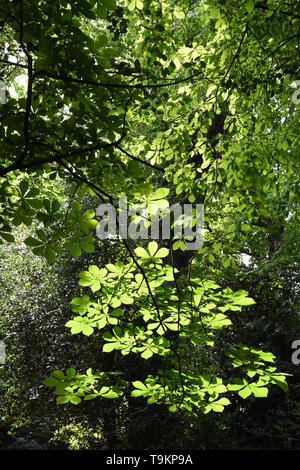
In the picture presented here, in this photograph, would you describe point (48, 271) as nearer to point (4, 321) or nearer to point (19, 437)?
point (4, 321)

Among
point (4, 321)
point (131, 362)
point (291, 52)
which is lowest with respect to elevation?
point (131, 362)

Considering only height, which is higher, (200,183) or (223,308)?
(200,183)

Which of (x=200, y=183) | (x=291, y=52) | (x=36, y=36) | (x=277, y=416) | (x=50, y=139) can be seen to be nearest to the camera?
(x=36, y=36)

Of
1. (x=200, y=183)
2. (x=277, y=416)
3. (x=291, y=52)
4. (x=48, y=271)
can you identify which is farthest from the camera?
(x=48, y=271)

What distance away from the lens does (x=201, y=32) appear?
6746mm

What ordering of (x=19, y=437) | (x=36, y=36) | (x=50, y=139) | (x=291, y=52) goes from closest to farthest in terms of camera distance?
(x=36, y=36), (x=50, y=139), (x=291, y=52), (x=19, y=437)

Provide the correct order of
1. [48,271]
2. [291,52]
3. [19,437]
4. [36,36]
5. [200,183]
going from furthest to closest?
[48,271]
[19,437]
[200,183]
[291,52]
[36,36]

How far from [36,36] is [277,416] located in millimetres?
6617

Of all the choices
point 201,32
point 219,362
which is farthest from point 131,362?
point 201,32

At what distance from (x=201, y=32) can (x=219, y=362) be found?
6.88 m

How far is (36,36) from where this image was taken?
4.37ft

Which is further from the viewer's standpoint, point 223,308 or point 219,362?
point 219,362

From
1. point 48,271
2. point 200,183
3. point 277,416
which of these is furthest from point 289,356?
point 48,271

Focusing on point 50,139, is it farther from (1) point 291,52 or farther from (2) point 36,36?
(1) point 291,52
